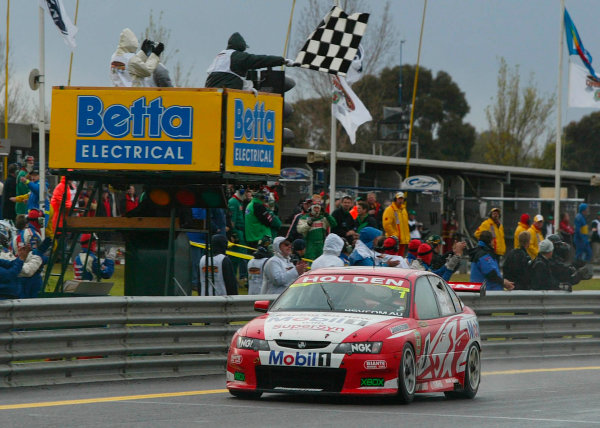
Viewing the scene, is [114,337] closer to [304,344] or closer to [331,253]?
[304,344]

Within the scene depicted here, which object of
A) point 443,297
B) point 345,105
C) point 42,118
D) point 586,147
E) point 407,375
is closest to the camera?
point 407,375

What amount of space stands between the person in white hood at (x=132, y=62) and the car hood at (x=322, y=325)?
429 centimetres

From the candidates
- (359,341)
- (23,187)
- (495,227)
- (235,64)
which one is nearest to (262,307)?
(359,341)

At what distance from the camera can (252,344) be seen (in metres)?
10.6

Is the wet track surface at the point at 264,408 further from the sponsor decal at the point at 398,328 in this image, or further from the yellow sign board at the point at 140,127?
the yellow sign board at the point at 140,127

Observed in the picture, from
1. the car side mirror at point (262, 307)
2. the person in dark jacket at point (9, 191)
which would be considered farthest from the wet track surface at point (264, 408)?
the person in dark jacket at point (9, 191)

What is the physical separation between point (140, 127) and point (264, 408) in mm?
4753

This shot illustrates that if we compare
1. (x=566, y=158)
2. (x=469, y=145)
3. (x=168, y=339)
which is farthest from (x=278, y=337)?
(x=566, y=158)

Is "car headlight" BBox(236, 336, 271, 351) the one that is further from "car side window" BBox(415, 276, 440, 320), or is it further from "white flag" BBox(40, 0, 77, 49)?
"white flag" BBox(40, 0, 77, 49)

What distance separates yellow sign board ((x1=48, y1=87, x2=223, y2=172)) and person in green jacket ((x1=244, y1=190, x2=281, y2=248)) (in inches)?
249

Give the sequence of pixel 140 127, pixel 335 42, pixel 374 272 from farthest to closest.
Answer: pixel 335 42 → pixel 140 127 → pixel 374 272

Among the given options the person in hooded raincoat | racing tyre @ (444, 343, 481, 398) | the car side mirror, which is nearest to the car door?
racing tyre @ (444, 343, 481, 398)

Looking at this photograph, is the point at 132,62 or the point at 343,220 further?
the point at 343,220

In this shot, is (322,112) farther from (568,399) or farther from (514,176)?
(568,399)
